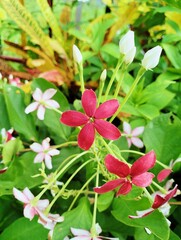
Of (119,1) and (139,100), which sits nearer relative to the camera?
(139,100)

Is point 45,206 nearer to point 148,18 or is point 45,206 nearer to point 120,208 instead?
point 120,208

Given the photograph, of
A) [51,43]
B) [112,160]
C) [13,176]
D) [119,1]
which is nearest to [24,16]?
[51,43]

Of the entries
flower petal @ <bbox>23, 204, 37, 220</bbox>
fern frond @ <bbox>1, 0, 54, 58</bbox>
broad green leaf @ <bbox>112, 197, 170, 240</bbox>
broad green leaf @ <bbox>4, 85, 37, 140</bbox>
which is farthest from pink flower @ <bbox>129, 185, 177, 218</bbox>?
fern frond @ <bbox>1, 0, 54, 58</bbox>

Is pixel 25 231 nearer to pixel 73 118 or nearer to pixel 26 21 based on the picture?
pixel 73 118

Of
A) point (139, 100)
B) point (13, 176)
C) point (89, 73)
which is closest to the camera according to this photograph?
point (13, 176)

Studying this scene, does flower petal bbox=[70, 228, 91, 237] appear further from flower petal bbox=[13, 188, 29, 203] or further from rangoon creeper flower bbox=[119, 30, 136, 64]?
rangoon creeper flower bbox=[119, 30, 136, 64]

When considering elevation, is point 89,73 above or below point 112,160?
below

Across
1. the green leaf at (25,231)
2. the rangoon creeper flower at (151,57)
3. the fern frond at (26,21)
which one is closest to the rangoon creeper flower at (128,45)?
the rangoon creeper flower at (151,57)
